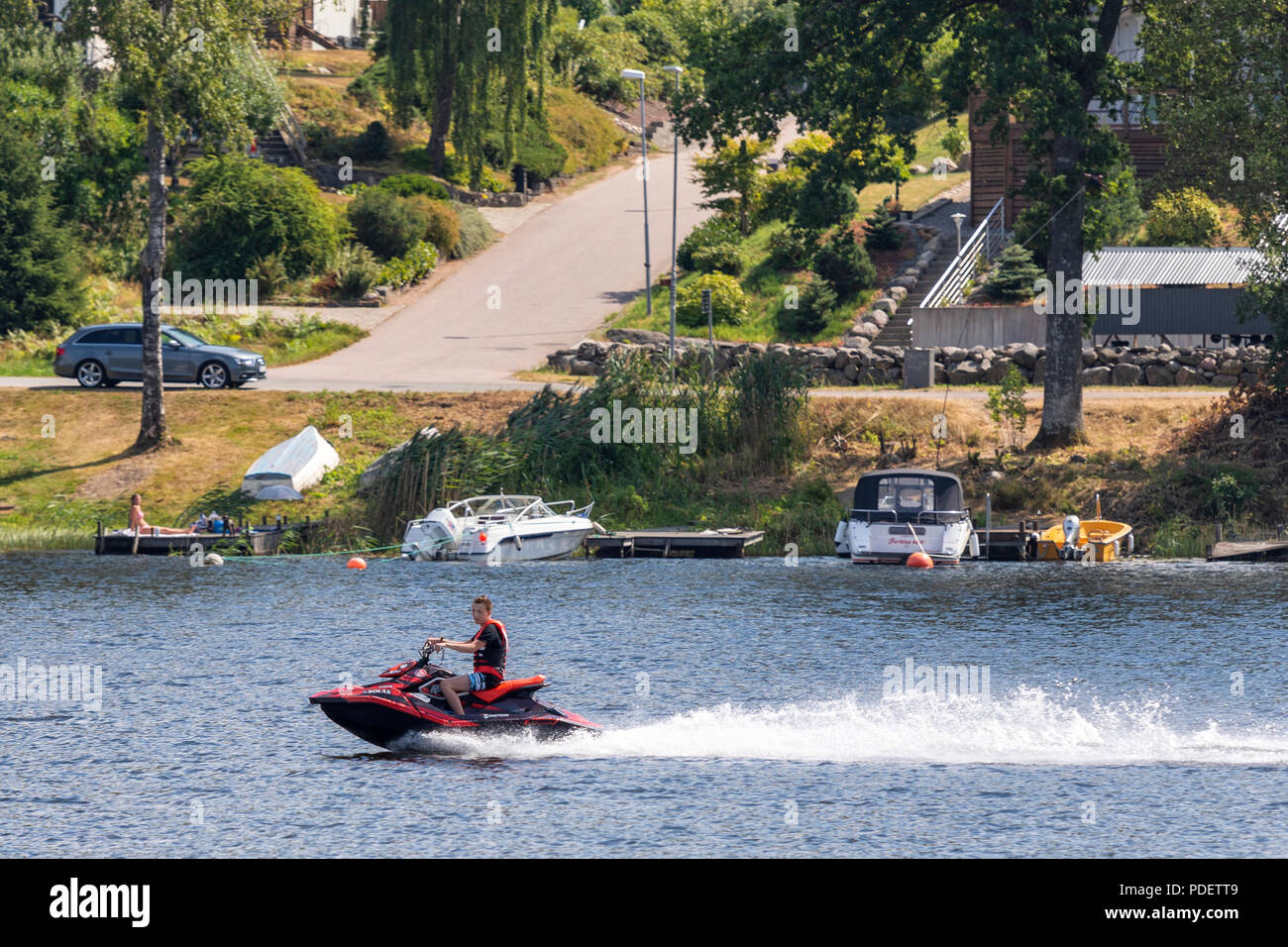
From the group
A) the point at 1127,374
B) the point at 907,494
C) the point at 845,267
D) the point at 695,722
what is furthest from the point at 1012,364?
the point at 695,722

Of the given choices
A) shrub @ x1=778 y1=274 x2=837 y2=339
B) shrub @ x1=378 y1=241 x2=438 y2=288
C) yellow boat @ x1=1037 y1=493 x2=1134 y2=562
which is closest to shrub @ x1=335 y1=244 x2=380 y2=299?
shrub @ x1=378 y1=241 x2=438 y2=288

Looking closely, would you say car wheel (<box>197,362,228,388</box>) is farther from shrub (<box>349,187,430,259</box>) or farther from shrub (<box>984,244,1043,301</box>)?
shrub (<box>984,244,1043,301</box>)

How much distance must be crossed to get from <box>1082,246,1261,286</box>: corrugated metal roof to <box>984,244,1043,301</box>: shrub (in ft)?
6.30

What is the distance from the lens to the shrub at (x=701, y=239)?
228 ft

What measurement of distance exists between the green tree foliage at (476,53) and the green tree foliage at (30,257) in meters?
20.2

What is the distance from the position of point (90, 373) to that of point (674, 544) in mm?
Answer: 22248

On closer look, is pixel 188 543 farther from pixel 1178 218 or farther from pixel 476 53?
pixel 1178 218

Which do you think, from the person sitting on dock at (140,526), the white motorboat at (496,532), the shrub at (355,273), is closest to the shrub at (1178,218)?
the white motorboat at (496,532)

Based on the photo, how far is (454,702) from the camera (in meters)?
23.6

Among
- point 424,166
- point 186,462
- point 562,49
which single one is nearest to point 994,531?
point 186,462

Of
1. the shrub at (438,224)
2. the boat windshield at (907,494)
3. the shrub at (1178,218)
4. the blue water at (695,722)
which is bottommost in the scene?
the blue water at (695,722)

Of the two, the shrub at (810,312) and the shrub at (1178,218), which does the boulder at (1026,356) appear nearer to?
the shrub at (1178,218)

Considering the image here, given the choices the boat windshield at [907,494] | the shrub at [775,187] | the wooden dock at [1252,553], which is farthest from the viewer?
the shrub at [775,187]

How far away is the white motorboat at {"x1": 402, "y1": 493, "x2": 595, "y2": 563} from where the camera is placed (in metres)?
44.7
